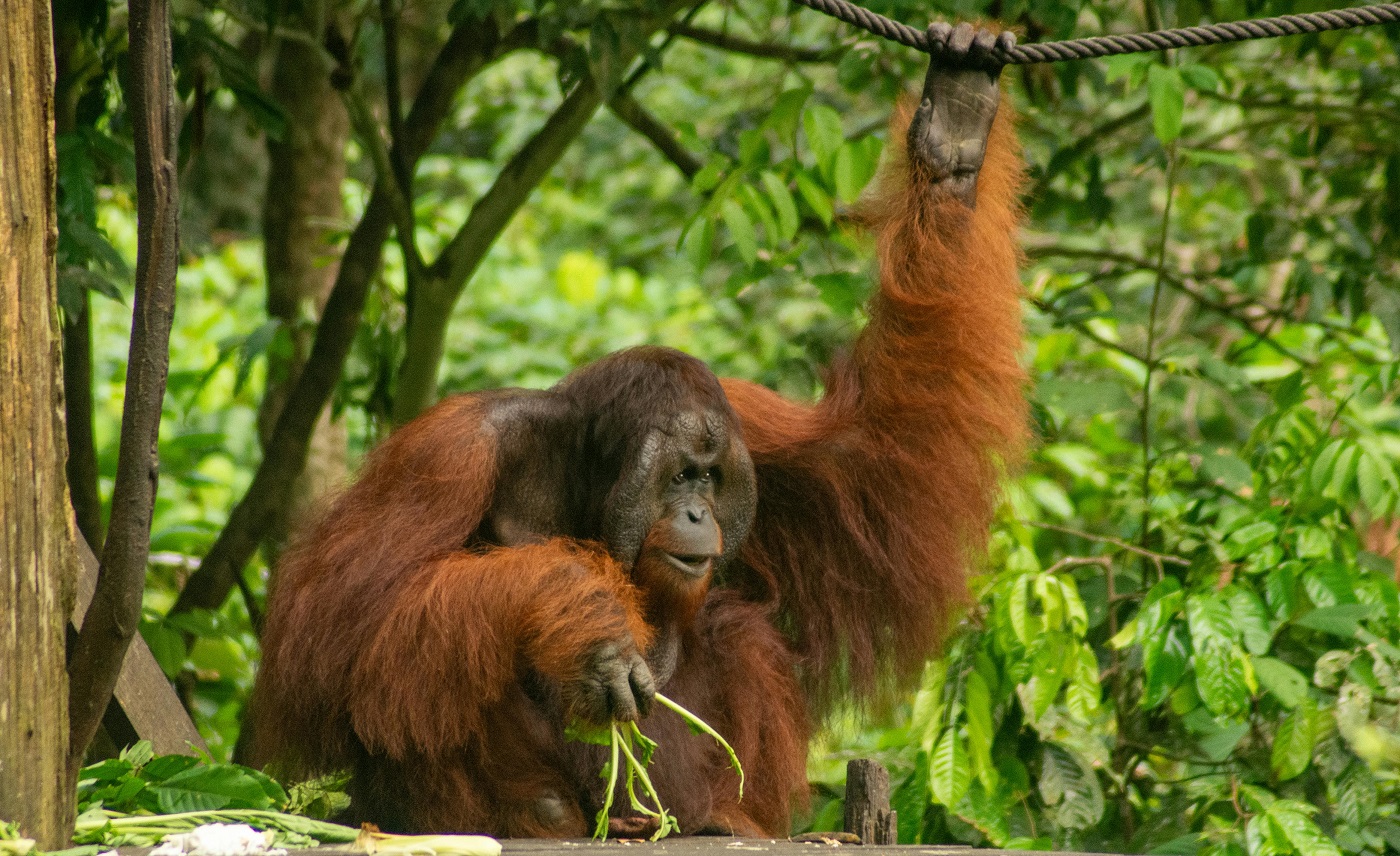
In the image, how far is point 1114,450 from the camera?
4617 millimetres

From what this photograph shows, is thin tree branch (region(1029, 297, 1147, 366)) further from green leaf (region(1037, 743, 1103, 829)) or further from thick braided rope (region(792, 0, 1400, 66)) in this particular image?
thick braided rope (region(792, 0, 1400, 66))

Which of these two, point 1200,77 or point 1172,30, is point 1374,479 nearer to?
point 1200,77

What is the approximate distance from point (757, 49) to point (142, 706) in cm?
280

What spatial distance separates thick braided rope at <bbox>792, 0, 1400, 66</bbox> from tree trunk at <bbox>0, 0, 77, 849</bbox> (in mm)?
1192

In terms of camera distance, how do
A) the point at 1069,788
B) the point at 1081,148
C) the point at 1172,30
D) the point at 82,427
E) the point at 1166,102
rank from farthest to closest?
the point at 1081,148
the point at 82,427
the point at 1069,788
the point at 1166,102
the point at 1172,30

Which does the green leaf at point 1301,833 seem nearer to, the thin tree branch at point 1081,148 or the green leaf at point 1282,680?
the green leaf at point 1282,680

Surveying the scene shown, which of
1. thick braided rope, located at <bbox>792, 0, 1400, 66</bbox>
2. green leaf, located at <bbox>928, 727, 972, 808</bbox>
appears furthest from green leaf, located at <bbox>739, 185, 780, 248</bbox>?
green leaf, located at <bbox>928, 727, 972, 808</bbox>

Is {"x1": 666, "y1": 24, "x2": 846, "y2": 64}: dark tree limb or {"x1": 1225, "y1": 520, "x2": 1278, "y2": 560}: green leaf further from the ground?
{"x1": 666, "y1": 24, "x2": 846, "y2": 64}: dark tree limb

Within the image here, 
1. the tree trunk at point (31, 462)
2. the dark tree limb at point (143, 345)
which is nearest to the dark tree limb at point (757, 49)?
the dark tree limb at point (143, 345)

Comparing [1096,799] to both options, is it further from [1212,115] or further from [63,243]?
[1212,115]

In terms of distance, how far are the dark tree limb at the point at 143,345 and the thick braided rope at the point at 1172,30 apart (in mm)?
1028

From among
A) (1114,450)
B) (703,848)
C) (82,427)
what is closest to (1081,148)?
(1114,450)

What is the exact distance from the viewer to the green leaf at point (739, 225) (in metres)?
3.44

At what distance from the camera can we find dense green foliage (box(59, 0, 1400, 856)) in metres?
3.25
